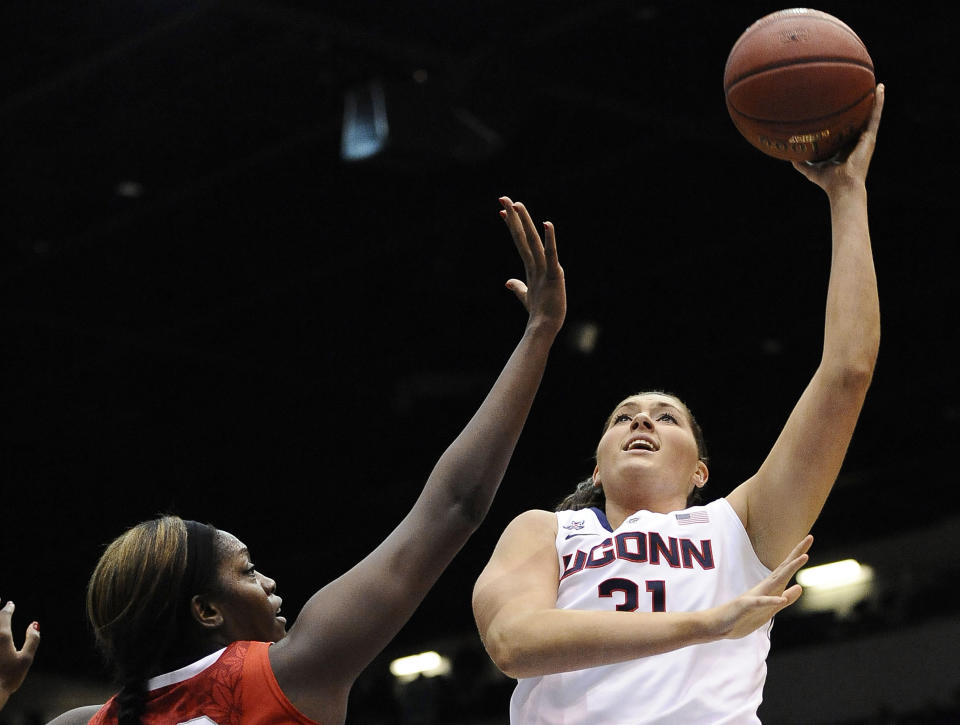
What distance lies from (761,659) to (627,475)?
49 centimetres

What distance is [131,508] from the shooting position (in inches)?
496

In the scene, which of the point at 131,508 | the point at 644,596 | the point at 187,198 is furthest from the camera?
the point at 131,508

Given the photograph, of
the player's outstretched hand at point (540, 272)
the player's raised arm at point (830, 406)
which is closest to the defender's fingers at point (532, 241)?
the player's outstretched hand at point (540, 272)

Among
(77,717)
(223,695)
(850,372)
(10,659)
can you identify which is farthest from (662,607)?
(10,659)

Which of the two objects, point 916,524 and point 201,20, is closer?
point 201,20

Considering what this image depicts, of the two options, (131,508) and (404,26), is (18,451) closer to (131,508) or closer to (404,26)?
(131,508)

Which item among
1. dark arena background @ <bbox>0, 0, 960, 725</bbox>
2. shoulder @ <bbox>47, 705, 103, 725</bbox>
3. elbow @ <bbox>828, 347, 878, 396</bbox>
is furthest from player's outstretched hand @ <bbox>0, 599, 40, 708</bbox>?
dark arena background @ <bbox>0, 0, 960, 725</bbox>

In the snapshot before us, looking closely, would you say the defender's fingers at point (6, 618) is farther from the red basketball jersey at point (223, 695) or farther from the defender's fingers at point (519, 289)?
the defender's fingers at point (519, 289)

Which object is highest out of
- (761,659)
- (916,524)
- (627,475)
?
(916,524)

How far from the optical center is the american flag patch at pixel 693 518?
9.50 ft

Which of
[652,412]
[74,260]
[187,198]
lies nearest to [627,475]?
[652,412]

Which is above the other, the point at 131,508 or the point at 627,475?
the point at 131,508

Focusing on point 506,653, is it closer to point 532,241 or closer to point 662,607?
point 662,607

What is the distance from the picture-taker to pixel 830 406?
265 cm
